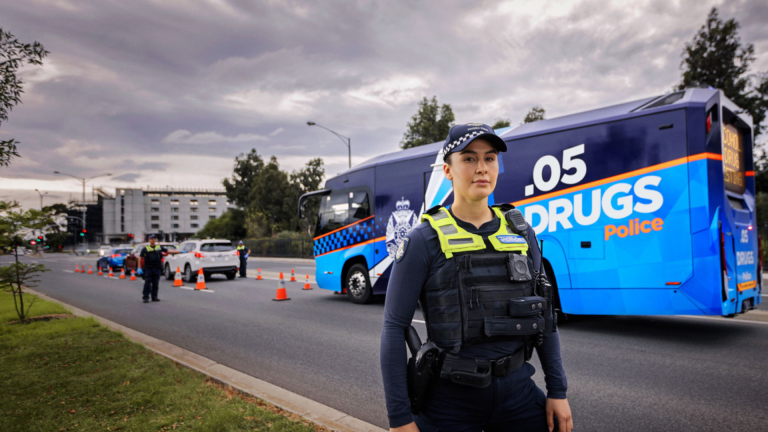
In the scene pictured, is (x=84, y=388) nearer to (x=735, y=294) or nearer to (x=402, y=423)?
(x=402, y=423)

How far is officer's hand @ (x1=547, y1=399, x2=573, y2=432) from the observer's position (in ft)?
5.93

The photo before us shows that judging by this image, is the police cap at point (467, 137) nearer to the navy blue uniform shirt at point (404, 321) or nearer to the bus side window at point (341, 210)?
the navy blue uniform shirt at point (404, 321)

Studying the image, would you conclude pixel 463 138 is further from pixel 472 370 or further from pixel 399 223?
pixel 399 223

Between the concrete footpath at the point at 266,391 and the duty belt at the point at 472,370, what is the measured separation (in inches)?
86.6

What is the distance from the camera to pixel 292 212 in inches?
1948

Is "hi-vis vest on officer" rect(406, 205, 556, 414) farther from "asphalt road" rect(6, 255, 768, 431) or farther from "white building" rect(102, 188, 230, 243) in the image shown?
"white building" rect(102, 188, 230, 243)

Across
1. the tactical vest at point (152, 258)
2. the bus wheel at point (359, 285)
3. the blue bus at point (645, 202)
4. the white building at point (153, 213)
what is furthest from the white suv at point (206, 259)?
the white building at point (153, 213)

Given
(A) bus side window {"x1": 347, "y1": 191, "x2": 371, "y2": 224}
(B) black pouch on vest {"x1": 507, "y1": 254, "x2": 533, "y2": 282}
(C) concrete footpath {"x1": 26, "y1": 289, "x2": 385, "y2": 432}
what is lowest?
(C) concrete footpath {"x1": 26, "y1": 289, "x2": 385, "y2": 432}

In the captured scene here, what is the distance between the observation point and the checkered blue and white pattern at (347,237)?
10.4 metres

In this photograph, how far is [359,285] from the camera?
420 inches

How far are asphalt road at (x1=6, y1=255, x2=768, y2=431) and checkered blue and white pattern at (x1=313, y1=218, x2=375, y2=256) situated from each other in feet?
4.72

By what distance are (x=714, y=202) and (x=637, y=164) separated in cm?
100

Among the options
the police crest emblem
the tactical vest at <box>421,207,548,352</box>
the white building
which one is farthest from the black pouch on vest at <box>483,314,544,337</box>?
the white building

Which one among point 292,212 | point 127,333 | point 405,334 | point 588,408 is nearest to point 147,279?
point 127,333
